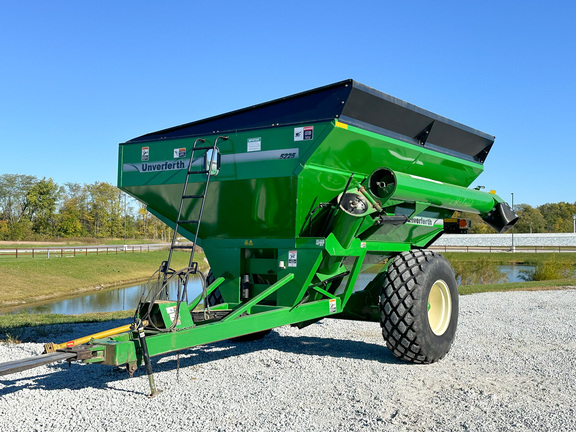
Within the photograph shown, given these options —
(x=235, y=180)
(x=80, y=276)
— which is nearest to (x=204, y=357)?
(x=235, y=180)

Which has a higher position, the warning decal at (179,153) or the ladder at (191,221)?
the warning decal at (179,153)

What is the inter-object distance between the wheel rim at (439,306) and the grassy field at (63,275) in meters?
20.9

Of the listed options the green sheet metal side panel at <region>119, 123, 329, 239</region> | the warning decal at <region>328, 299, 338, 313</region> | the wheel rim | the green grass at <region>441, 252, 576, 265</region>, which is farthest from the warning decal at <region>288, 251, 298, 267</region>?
the green grass at <region>441, 252, 576, 265</region>

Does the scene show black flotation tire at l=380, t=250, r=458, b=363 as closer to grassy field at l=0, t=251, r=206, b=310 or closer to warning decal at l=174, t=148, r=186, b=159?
warning decal at l=174, t=148, r=186, b=159

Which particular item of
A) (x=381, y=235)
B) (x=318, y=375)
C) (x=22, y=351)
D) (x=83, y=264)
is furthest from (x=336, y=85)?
(x=83, y=264)

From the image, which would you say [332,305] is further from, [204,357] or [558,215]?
[558,215]

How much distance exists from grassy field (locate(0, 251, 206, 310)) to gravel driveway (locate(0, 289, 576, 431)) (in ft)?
64.5

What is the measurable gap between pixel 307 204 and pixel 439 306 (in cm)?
245

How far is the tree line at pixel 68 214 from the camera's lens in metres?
75.8

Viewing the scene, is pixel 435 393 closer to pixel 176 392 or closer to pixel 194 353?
pixel 176 392

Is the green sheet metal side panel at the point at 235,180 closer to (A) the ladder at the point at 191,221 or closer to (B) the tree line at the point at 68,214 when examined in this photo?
(A) the ladder at the point at 191,221

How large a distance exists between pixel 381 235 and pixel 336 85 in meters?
2.13

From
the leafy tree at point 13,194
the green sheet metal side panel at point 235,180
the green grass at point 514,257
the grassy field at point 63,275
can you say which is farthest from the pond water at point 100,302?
the leafy tree at point 13,194

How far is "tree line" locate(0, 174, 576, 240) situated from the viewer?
75.8 metres
